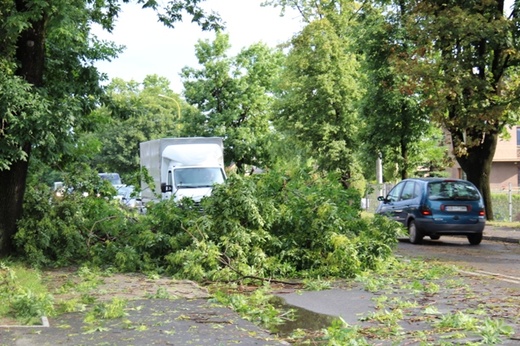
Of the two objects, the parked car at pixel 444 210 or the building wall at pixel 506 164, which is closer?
the parked car at pixel 444 210

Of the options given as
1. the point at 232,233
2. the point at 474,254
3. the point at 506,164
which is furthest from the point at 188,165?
the point at 506,164

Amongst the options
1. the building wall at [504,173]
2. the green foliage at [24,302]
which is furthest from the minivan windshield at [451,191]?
the building wall at [504,173]

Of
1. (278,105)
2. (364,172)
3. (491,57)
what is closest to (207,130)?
(278,105)

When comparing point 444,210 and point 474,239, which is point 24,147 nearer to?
point 444,210

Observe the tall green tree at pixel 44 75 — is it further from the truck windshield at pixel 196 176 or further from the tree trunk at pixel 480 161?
the tree trunk at pixel 480 161

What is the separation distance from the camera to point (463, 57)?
23266 millimetres

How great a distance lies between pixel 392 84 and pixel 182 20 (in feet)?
52.9

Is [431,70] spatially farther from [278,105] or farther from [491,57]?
[278,105]

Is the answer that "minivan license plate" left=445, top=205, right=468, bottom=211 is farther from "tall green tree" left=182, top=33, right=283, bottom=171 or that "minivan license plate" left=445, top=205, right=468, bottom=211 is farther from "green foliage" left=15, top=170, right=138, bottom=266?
"tall green tree" left=182, top=33, right=283, bottom=171

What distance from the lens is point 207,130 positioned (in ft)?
171

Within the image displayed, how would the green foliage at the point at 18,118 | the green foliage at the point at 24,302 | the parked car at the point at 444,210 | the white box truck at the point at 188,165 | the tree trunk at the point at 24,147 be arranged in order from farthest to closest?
the white box truck at the point at 188,165 < the parked car at the point at 444,210 < the tree trunk at the point at 24,147 < the green foliage at the point at 18,118 < the green foliage at the point at 24,302

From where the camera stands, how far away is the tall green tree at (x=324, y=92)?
43031 millimetres

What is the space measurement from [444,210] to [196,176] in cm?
1050

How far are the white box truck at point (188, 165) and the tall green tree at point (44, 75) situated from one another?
9908mm
